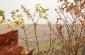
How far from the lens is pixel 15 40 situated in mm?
529

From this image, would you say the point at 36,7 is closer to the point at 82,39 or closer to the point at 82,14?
the point at 82,14

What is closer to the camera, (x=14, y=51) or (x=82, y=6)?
(x=14, y=51)

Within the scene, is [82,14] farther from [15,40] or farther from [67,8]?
[15,40]

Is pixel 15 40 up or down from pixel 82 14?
up

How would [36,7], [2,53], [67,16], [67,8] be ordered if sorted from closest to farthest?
[2,53]
[36,7]
[67,8]
[67,16]

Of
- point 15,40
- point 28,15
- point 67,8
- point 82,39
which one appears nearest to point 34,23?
point 28,15

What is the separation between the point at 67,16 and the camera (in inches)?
285

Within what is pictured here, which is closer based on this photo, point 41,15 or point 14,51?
point 14,51

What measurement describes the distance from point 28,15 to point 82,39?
69.4 inches

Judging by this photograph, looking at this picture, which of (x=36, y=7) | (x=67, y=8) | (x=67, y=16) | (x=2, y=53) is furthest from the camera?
(x=67, y=16)

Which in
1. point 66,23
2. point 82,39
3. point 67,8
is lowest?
point 82,39

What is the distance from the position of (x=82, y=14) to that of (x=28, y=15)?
1502 millimetres

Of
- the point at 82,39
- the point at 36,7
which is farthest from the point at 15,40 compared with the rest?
the point at 82,39

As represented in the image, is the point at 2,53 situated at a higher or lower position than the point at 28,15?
higher
